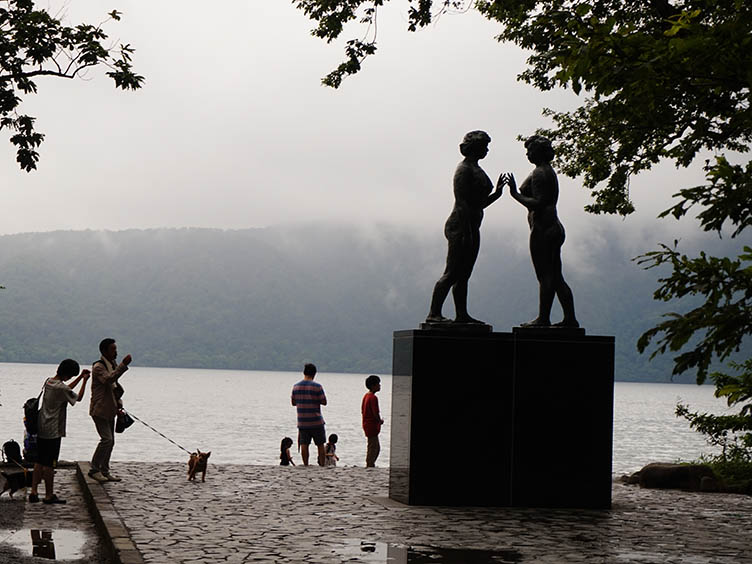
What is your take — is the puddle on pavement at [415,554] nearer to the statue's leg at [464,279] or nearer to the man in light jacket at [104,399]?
the statue's leg at [464,279]

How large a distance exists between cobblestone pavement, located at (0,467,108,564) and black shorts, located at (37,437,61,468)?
55 centimetres

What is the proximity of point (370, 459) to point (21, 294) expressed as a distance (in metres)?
137

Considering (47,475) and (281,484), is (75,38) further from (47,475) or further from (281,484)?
(281,484)

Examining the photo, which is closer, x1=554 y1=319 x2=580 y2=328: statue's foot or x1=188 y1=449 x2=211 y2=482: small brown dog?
x1=554 y1=319 x2=580 y2=328: statue's foot

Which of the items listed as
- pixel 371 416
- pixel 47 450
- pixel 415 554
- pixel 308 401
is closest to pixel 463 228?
pixel 415 554

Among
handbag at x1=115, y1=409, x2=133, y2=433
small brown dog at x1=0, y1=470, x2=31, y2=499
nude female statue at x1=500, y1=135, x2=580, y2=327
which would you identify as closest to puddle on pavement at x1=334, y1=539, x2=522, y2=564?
nude female statue at x1=500, y1=135, x2=580, y2=327

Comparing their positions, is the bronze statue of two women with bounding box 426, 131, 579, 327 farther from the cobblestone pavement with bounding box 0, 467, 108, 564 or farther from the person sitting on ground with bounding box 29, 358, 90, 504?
the cobblestone pavement with bounding box 0, 467, 108, 564

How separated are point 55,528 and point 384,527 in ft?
11.0

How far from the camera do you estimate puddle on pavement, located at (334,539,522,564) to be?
838cm

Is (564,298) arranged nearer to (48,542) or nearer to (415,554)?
(415,554)

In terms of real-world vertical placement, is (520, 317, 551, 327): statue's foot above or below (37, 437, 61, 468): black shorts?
above

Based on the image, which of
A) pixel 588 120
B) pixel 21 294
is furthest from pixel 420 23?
pixel 21 294

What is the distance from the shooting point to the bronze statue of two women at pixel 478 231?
41.9ft

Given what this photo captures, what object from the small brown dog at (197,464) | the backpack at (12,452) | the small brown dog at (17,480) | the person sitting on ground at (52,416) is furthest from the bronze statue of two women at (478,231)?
the backpack at (12,452)
